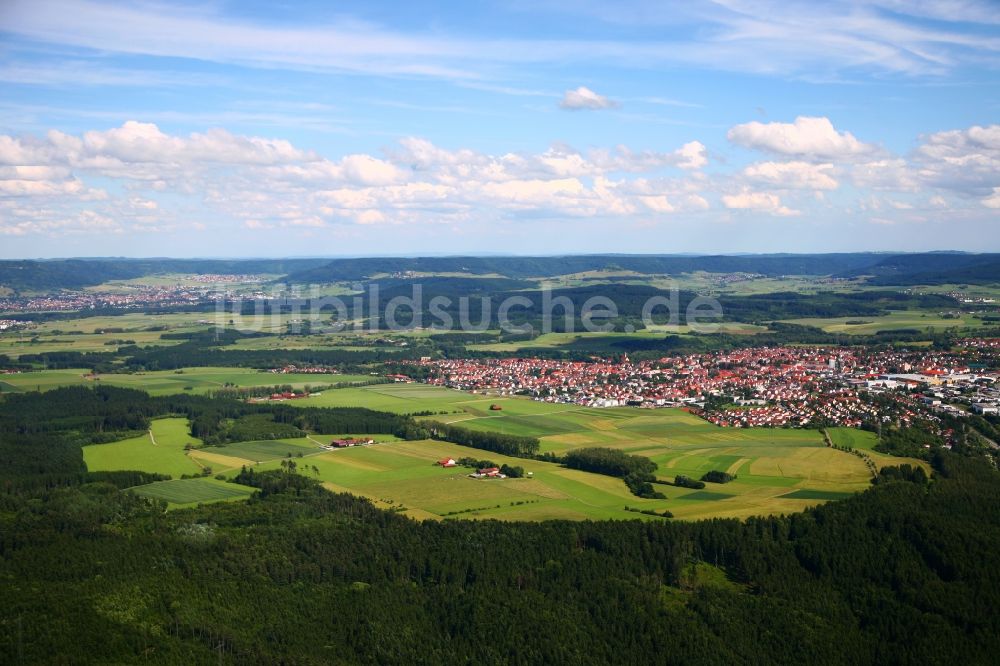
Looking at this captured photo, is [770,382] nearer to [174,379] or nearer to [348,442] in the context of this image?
[348,442]

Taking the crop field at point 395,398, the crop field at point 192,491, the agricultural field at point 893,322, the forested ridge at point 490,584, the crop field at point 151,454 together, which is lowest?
the forested ridge at point 490,584

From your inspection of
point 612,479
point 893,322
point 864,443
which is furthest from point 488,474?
point 893,322

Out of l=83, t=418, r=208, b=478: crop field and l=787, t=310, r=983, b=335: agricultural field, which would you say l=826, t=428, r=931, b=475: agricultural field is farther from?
l=787, t=310, r=983, b=335: agricultural field

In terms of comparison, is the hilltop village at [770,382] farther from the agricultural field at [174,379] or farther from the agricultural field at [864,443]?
the agricultural field at [174,379]

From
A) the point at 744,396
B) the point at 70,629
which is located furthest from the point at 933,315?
the point at 70,629

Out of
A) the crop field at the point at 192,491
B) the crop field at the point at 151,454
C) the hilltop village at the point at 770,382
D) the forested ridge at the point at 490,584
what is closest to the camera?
the forested ridge at the point at 490,584

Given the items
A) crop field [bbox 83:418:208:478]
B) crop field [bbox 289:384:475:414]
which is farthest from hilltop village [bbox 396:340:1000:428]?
crop field [bbox 83:418:208:478]

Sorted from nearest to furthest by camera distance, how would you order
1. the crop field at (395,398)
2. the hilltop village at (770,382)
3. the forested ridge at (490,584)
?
the forested ridge at (490,584) → the hilltop village at (770,382) → the crop field at (395,398)

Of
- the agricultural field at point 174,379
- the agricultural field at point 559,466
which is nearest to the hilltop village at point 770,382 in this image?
the agricultural field at point 559,466
